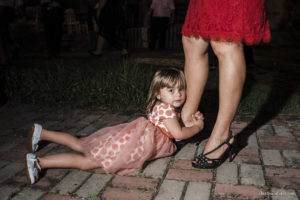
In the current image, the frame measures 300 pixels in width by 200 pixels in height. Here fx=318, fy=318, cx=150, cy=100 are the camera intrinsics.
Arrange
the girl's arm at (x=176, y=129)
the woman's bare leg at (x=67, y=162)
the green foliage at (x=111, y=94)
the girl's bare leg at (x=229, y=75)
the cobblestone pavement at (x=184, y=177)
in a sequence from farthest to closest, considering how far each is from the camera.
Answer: the green foliage at (x=111, y=94) → the girl's arm at (x=176, y=129) → the woman's bare leg at (x=67, y=162) → the girl's bare leg at (x=229, y=75) → the cobblestone pavement at (x=184, y=177)

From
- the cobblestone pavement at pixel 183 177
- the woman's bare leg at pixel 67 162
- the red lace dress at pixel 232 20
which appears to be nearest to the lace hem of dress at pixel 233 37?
the red lace dress at pixel 232 20

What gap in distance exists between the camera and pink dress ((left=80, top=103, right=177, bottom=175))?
2055 mm

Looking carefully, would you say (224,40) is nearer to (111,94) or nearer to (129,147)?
(129,147)

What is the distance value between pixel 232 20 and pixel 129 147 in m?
1.01

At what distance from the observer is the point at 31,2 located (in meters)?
14.6

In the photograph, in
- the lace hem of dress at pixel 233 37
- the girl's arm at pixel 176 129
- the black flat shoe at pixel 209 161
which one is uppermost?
the lace hem of dress at pixel 233 37

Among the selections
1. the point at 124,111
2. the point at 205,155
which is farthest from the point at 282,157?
the point at 124,111

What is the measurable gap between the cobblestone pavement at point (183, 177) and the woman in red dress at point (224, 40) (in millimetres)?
167

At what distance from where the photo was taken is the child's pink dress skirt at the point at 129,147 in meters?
2.05

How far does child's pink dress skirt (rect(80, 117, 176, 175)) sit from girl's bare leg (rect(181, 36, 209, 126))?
13.8 inches

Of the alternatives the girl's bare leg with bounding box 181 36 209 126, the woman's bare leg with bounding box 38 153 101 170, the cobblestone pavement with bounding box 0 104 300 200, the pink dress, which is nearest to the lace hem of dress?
the girl's bare leg with bounding box 181 36 209 126

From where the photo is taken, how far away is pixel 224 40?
1.91 metres

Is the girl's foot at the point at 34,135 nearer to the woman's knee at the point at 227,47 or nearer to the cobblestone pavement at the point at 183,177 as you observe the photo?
the cobblestone pavement at the point at 183,177

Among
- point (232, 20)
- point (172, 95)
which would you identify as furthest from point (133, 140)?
point (232, 20)
